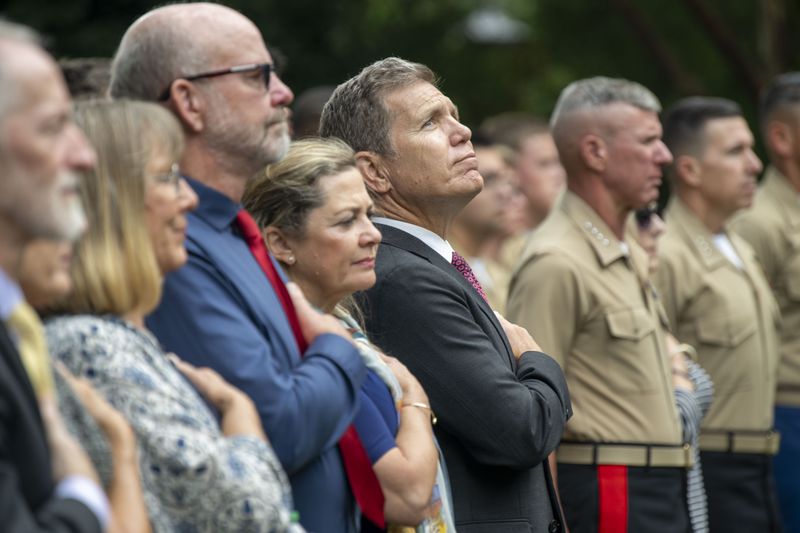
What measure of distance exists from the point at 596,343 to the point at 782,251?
2.73 meters

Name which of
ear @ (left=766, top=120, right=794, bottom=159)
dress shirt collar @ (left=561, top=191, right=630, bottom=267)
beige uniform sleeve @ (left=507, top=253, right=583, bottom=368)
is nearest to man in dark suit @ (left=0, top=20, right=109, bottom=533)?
beige uniform sleeve @ (left=507, top=253, right=583, bottom=368)

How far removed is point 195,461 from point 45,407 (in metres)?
0.39

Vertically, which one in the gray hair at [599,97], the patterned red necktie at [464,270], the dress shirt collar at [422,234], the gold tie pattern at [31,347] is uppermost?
the gold tie pattern at [31,347]

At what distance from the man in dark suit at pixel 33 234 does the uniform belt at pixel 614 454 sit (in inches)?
126

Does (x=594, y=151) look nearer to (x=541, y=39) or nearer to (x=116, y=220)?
(x=116, y=220)

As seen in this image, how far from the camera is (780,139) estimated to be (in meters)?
8.55

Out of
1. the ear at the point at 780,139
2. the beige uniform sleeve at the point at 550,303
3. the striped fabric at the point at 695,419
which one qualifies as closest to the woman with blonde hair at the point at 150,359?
the beige uniform sleeve at the point at 550,303

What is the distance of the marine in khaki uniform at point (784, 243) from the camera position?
25.1 ft

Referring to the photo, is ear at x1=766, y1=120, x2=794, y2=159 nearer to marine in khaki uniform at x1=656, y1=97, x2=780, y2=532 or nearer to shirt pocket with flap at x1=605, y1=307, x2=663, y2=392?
marine in khaki uniform at x1=656, y1=97, x2=780, y2=532

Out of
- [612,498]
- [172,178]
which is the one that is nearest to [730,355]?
[612,498]

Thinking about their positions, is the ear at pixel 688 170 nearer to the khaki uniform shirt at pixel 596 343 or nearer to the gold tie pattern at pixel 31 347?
the khaki uniform shirt at pixel 596 343

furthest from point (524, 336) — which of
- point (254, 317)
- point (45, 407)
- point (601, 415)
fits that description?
point (45, 407)

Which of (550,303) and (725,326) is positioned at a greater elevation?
(550,303)

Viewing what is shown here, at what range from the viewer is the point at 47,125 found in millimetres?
2574
